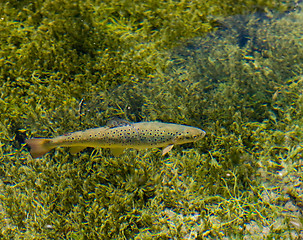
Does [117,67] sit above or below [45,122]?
above

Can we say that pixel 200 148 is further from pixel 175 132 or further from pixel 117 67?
pixel 117 67

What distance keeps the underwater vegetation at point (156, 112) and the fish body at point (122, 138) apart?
1.65ft

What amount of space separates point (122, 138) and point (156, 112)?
1044mm

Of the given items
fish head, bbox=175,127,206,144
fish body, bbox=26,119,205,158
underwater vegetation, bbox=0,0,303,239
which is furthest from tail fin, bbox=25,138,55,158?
fish head, bbox=175,127,206,144

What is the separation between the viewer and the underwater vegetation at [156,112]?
3.78m

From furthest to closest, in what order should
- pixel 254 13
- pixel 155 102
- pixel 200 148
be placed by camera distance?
pixel 254 13 → pixel 155 102 → pixel 200 148

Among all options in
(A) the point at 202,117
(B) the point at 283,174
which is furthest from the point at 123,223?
(B) the point at 283,174

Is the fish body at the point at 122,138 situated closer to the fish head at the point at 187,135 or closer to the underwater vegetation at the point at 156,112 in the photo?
the fish head at the point at 187,135

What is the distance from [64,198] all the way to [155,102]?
6.44ft

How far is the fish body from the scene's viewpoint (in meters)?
3.70

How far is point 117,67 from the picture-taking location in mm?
5113

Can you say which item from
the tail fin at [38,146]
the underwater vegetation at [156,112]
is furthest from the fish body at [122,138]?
the underwater vegetation at [156,112]

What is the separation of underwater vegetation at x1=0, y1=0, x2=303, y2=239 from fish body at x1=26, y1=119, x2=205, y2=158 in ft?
1.65

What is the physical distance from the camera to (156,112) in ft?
15.0
